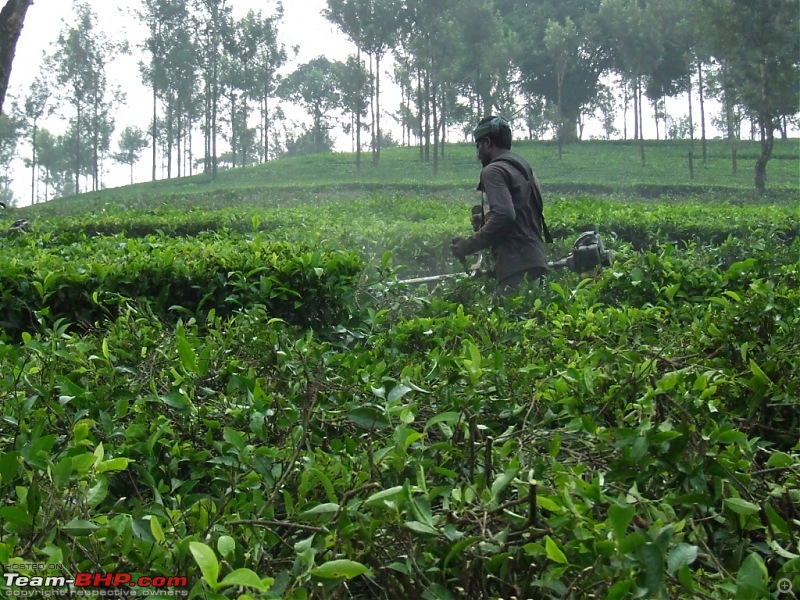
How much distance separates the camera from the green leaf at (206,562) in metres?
1.05

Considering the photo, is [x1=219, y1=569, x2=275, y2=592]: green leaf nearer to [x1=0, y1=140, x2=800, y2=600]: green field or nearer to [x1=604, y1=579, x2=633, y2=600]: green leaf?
[x1=0, y1=140, x2=800, y2=600]: green field

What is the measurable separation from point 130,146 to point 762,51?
42.8 m

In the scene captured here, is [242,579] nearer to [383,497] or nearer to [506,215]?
[383,497]

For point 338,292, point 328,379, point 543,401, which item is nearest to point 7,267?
point 338,292

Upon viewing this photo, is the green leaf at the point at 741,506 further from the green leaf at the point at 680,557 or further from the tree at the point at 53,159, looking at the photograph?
the tree at the point at 53,159

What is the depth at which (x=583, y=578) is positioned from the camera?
3.75ft

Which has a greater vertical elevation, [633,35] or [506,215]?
[633,35]

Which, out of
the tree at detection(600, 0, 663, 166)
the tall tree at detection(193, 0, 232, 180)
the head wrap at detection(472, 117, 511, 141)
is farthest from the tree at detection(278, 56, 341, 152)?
the head wrap at detection(472, 117, 511, 141)

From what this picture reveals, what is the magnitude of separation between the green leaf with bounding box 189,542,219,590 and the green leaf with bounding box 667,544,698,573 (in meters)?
0.58

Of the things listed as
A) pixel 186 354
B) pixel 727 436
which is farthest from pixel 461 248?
pixel 727 436

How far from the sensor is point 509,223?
15.8 feet

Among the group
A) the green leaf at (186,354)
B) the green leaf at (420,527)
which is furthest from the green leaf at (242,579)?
the green leaf at (186,354)

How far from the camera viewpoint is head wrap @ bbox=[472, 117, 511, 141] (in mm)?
4992

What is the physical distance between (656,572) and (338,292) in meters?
3.07
